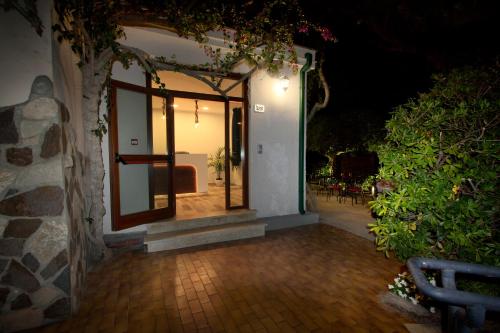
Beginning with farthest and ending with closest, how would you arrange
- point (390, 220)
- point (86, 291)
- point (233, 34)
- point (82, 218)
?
point (233, 34), point (82, 218), point (86, 291), point (390, 220)

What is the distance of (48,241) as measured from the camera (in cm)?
217

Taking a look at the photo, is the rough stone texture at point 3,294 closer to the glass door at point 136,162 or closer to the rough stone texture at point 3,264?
the rough stone texture at point 3,264

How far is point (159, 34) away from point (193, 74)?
100 cm

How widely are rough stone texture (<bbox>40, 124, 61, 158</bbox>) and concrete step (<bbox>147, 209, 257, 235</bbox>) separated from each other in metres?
2.15

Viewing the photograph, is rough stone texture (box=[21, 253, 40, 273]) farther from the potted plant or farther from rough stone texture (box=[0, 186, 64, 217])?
the potted plant

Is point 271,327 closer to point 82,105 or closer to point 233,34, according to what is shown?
point 82,105

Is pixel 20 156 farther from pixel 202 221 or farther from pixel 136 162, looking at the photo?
pixel 202 221

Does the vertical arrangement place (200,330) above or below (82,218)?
below

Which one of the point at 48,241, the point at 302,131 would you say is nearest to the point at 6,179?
the point at 48,241

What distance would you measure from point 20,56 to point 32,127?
587mm

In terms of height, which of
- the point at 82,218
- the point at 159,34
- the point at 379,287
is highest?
the point at 159,34

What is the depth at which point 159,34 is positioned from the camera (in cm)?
410

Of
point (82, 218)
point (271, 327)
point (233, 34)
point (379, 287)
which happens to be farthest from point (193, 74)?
point (379, 287)

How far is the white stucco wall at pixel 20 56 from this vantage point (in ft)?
6.70
